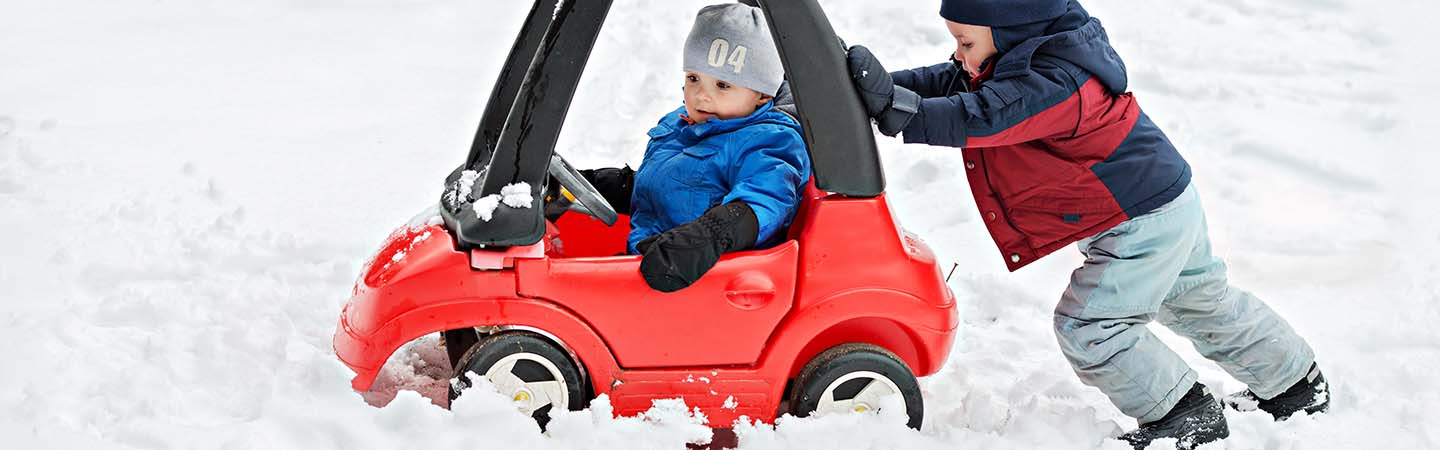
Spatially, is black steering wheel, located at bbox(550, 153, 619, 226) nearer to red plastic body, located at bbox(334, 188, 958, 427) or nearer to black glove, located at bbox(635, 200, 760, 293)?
red plastic body, located at bbox(334, 188, 958, 427)

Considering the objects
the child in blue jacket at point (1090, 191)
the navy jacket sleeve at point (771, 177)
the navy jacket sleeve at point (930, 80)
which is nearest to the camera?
the child in blue jacket at point (1090, 191)

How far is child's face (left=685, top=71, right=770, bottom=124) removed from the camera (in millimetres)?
2977

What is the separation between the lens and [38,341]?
2932 mm

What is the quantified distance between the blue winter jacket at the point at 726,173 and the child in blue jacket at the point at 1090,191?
0.82 feet

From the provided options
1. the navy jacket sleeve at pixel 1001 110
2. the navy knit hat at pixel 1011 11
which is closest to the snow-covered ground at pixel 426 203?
the navy jacket sleeve at pixel 1001 110

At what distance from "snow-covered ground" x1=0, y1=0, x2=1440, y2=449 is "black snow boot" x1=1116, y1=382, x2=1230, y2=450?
6 cm

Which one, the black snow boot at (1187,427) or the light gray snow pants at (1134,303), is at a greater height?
the light gray snow pants at (1134,303)

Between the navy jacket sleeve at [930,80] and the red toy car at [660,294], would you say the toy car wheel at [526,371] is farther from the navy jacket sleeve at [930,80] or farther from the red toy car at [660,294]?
the navy jacket sleeve at [930,80]

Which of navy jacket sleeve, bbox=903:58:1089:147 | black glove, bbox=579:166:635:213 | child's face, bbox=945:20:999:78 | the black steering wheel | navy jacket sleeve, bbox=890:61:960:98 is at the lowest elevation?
black glove, bbox=579:166:635:213

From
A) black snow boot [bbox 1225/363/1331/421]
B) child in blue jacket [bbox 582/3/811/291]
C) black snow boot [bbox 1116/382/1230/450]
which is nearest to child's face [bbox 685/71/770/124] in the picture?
child in blue jacket [bbox 582/3/811/291]

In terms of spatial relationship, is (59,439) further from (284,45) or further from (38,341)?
(284,45)

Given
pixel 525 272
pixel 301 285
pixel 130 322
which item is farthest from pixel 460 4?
pixel 525 272

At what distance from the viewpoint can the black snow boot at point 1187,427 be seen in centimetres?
299

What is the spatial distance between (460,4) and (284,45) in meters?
1.10
